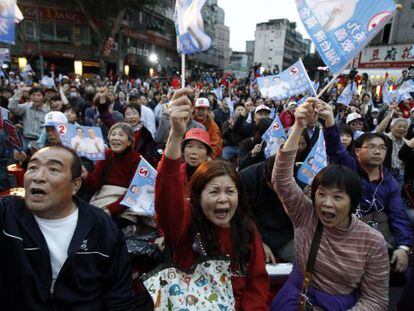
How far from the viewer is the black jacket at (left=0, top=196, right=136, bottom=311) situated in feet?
5.78

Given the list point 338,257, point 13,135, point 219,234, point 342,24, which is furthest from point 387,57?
point 219,234

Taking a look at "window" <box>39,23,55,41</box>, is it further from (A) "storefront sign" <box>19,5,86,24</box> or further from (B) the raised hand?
(B) the raised hand

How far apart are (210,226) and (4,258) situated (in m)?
1.19

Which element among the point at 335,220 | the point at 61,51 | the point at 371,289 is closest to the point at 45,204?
the point at 335,220

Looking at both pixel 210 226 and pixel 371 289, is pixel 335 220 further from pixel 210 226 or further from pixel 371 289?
pixel 210 226

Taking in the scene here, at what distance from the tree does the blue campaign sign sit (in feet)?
94.0

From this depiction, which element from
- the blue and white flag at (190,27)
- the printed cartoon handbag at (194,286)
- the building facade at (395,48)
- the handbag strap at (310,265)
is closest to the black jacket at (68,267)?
the printed cartoon handbag at (194,286)

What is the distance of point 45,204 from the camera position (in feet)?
6.05

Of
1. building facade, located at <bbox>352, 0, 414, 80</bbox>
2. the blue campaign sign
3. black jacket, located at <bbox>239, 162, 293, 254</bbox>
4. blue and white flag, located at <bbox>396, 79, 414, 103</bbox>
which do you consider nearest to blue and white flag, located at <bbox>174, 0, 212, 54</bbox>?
black jacket, located at <bbox>239, 162, 293, 254</bbox>

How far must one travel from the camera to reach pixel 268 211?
10.1 feet

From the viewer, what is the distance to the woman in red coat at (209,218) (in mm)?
1792

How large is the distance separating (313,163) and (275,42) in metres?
90.2

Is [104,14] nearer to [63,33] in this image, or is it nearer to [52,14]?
[52,14]

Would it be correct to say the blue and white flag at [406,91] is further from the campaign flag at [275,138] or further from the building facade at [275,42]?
the building facade at [275,42]
